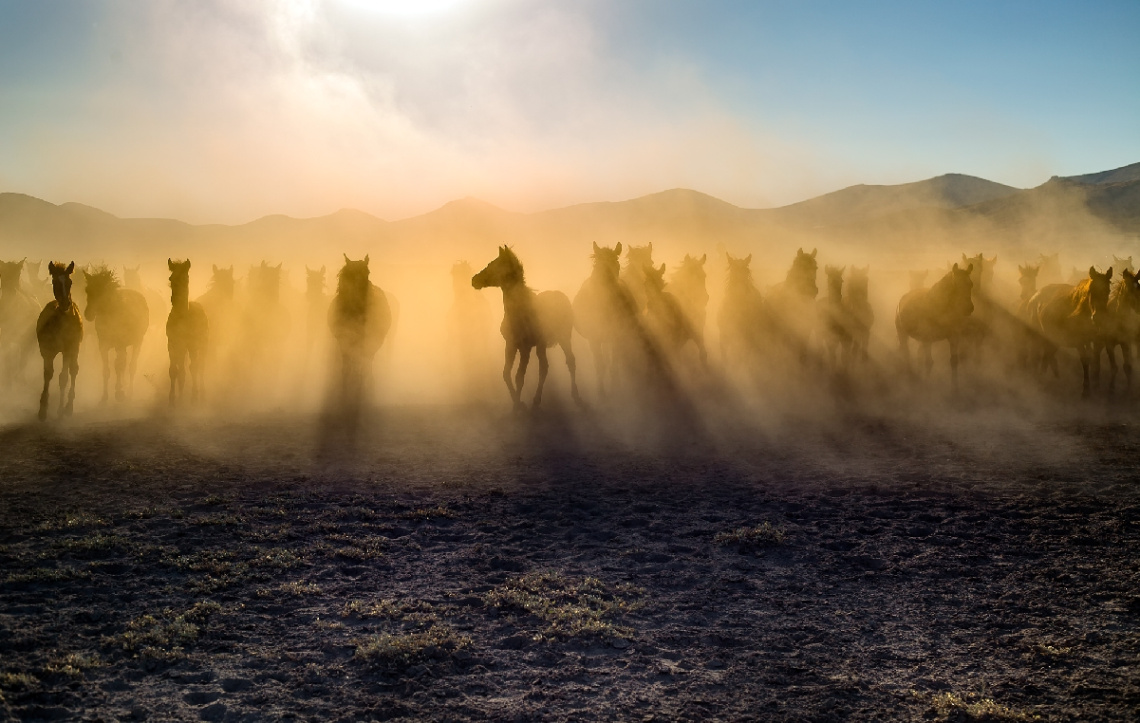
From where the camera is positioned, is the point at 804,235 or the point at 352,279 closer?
the point at 352,279

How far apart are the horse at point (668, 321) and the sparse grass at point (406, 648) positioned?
13.0m

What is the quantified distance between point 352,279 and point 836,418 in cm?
1095

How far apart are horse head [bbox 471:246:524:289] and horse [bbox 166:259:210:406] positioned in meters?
6.63

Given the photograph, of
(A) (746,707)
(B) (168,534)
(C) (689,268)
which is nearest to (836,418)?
(C) (689,268)

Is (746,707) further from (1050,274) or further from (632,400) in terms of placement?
(1050,274)

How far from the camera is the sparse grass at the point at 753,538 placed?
643 centimetres

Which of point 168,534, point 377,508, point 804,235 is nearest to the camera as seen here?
point 168,534

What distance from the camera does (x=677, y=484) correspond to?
28.7 ft

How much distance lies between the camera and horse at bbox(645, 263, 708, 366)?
16.9 meters

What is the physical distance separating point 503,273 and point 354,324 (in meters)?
3.75

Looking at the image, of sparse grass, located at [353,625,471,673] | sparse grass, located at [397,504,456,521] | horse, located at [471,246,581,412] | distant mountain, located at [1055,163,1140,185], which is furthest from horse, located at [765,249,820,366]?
distant mountain, located at [1055,163,1140,185]

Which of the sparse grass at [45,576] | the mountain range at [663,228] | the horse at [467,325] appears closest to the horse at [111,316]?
the horse at [467,325]

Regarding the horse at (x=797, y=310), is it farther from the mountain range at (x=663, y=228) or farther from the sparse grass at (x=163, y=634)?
the mountain range at (x=663, y=228)

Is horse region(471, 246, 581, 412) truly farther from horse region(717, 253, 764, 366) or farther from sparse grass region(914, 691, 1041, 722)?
sparse grass region(914, 691, 1041, 722)
